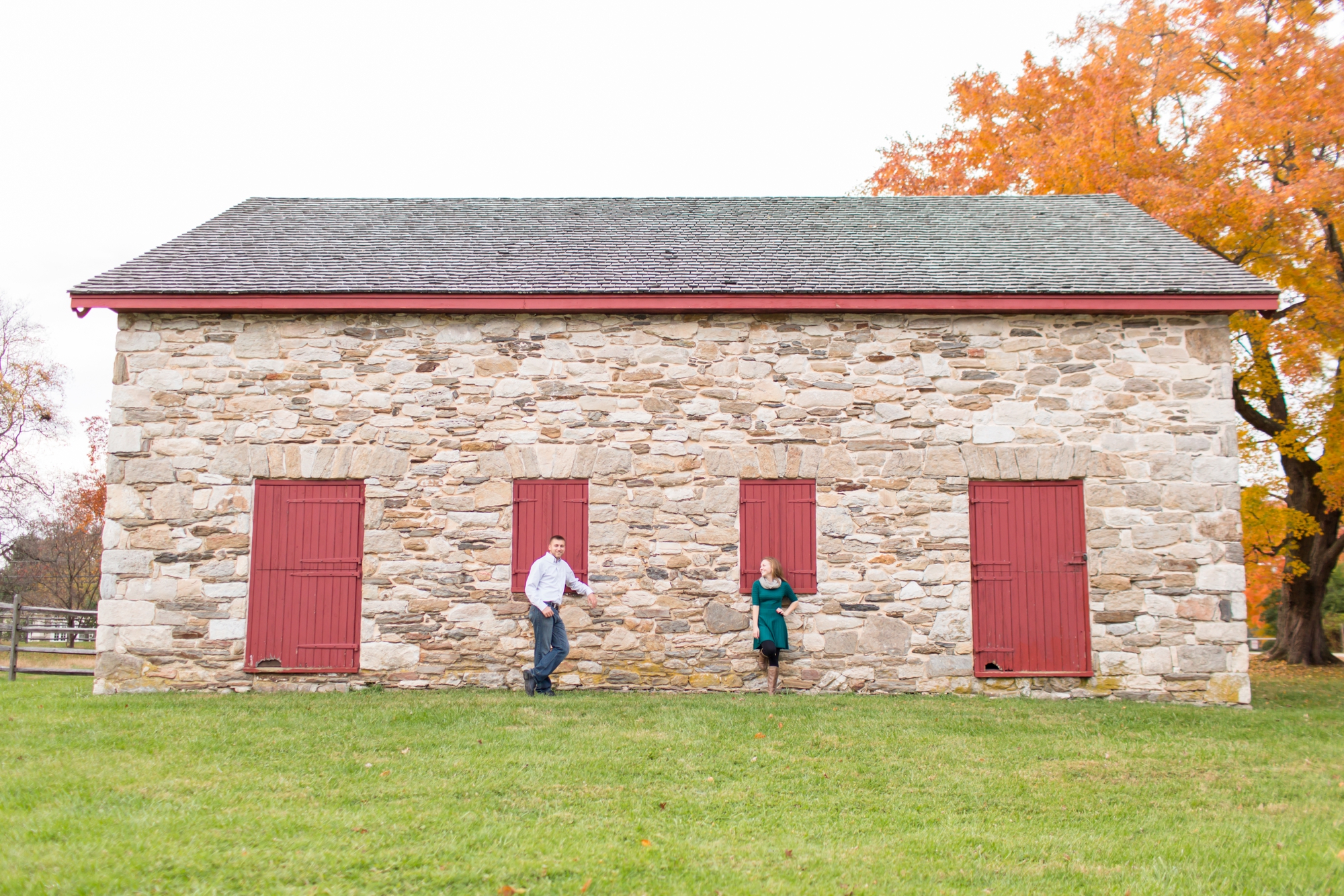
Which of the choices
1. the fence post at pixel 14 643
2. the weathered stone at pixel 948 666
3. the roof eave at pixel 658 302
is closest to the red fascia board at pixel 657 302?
the roof eave at pixel 658 302

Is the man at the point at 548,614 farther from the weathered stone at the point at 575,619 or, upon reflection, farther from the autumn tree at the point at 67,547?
the autumn tree at the point at 67,547

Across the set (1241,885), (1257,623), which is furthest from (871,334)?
(1257,623)

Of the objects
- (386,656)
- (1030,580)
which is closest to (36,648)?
(386,656)

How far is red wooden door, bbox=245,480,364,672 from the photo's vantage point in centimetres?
960

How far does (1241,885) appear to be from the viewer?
427cm

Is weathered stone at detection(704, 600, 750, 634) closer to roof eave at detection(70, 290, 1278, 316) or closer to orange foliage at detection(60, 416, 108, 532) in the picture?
roof eave at detection(70, 290, 1278, 316)

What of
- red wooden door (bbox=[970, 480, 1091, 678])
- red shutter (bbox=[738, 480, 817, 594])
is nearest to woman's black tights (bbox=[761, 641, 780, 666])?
red shutter (bbox=[738, 480, 817, 594])

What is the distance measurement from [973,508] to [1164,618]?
210 cm

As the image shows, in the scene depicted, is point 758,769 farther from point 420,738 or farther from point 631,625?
point 631,625

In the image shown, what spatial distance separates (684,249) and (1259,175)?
9.39 metres

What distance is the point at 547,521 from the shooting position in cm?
977

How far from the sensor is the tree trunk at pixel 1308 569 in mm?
15547

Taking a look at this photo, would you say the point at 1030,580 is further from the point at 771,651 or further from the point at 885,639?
the point at 771,651

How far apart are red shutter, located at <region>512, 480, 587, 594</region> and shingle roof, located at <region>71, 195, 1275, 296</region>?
1.99m
